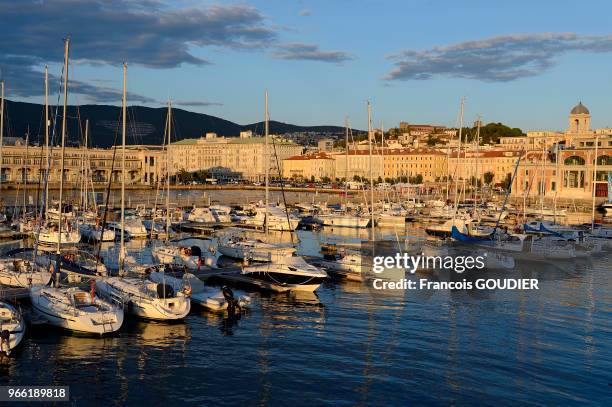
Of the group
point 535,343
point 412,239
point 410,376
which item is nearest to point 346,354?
point 410,376

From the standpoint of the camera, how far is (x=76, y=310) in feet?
57.0

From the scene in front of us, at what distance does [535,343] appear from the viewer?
56.7 feet

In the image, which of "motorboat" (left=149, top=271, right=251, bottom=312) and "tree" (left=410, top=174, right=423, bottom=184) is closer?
"motorboat" (left=149, top=271, right=251, bottom=312)

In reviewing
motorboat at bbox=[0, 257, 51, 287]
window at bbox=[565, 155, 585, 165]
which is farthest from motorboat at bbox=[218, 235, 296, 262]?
window at bbox=[565, 155, 585, 165]

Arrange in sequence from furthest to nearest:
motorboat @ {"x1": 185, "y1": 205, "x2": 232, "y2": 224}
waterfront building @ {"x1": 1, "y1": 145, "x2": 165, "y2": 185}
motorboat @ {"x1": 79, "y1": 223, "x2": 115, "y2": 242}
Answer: waterfront building @ {"x1": 1, "y1": 145, "x2": 165, "y2": 185}
motorboat @ {"x1": 185, "y1": 205, "x2": 232, "y2": 224}
motorboat @ {"x1": 79, "y1": 223, "x2": 115, "y2": 242}

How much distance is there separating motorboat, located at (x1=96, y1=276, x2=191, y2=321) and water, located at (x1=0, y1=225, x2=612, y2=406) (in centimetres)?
32

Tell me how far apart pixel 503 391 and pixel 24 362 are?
10.2 meters

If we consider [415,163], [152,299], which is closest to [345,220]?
[152,299]

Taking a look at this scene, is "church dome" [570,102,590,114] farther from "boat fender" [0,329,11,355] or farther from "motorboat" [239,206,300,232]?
"boat fender" [0,329,11,355]

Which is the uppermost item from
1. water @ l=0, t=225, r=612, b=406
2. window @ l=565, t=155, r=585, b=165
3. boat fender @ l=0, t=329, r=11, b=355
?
window @ l=565, t=155, r=585, b=165

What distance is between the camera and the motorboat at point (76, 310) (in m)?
17.1

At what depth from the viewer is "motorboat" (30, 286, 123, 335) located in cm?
1712

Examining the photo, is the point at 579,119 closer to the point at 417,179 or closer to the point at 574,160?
the point at 574,160

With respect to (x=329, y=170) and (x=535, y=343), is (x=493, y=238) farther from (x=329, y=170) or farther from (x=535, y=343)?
(x=329, y=170)
